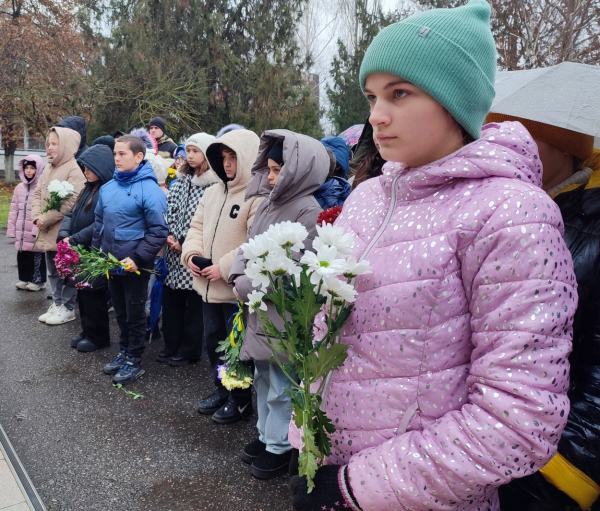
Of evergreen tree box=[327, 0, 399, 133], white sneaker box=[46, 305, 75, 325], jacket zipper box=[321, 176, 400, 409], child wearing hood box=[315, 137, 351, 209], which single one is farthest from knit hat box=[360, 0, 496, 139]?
evergreen tree box=[327, 0, 399, 133]

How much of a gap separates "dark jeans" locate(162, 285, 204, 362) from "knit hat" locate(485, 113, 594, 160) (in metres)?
3.58

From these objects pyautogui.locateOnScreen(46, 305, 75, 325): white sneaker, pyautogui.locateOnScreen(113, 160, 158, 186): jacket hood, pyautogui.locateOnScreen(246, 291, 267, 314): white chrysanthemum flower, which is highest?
pyautogui.locateOnScreen(246, 291, 267, 314): white chrysanthemum flower

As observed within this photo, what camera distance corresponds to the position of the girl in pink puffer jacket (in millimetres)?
1058

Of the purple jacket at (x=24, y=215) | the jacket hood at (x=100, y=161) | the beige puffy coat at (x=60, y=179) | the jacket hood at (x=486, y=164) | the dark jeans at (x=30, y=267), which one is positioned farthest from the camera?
the dark jeans at (x=30, y=267)

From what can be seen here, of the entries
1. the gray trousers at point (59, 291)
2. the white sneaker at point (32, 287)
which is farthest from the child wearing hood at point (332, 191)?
the white sneaker at point (32, 287)

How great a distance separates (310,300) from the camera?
1.28 m

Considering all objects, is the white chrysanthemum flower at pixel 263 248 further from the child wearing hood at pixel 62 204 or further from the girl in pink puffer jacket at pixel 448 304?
the child wearing hood at pixel 62 204

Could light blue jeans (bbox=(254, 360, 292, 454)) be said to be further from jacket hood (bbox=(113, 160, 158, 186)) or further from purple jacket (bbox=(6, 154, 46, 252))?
purple jacket (bbox=(6, 154, 46, 252))

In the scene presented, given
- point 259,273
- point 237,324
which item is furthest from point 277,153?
point 259,273

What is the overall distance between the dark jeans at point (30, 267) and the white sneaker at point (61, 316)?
64.9 inches

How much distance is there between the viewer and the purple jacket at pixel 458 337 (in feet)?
3.46

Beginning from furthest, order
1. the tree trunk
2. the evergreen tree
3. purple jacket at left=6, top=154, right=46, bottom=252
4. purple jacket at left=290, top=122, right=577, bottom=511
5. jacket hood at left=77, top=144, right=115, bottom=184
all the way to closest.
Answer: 1. the tree trunk
2. the evergreen tree
3. purple jacket at left=6, top=154, right=46, bottom=252
4. jacket hood at left=77, top=144, right=115, bottom=184
5. purple jacket at left=290, top=122, right=577, bottom=511

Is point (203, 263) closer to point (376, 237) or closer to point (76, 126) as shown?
point (376, 237)

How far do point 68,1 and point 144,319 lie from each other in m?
22.9
